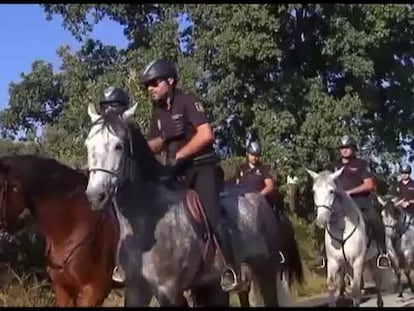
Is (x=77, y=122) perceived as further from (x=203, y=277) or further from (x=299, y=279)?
(x=203, y=277)

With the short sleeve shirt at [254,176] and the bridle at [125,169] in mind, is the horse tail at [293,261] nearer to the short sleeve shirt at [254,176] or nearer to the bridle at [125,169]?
the short sleeve shirt at [254,176]

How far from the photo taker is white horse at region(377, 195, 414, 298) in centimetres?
2002

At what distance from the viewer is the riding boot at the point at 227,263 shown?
8.65m

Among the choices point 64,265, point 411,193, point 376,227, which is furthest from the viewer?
point 411,193

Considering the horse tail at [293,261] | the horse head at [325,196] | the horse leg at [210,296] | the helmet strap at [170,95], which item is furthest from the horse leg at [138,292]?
the horse head at [325,196]

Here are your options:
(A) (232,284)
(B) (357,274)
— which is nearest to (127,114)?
(A) (232,284)

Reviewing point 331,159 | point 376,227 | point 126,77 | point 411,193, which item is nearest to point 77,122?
point 126,77

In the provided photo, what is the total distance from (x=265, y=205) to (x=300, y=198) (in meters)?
15.3

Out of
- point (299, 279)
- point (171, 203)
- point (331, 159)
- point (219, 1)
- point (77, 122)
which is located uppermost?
point (219, 1)

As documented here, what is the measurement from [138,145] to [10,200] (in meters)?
2.49

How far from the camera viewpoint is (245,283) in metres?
10.0

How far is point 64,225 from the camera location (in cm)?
982

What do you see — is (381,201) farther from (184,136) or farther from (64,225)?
(184,136)

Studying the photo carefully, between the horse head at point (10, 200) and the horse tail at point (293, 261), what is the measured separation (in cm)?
433
